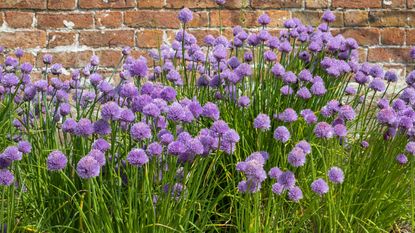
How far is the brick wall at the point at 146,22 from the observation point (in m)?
3.72

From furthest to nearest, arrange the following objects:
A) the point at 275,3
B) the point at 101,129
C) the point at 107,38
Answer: the point at 275,3 → the point at 107,38 → the point at 101,129

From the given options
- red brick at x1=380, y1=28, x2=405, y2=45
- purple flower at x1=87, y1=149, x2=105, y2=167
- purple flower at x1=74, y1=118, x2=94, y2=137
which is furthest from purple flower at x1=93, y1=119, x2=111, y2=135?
red brick at x1=380, y1=28, x2=405, y2=45

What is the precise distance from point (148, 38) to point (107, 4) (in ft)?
1.00

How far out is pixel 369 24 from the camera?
4.03 m

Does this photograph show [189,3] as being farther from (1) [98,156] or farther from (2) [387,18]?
(1) [98,156]

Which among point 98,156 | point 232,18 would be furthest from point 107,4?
point 98,156

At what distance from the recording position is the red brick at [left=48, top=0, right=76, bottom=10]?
372 centimetres

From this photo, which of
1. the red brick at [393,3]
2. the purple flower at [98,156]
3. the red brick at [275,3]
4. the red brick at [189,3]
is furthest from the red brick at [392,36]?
the purple flower at [98,156]

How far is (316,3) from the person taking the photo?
398cm

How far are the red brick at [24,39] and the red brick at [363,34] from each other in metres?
1.80

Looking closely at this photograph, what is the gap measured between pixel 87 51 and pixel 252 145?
167 cm

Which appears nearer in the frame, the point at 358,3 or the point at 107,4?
the point at 107,4

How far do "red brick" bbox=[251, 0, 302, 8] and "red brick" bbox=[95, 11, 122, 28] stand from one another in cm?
80

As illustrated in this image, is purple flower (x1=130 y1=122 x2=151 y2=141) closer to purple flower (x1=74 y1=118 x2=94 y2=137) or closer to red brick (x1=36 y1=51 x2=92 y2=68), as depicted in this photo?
purple flower (x1=74 y1=118 x2=94 y2=137)
